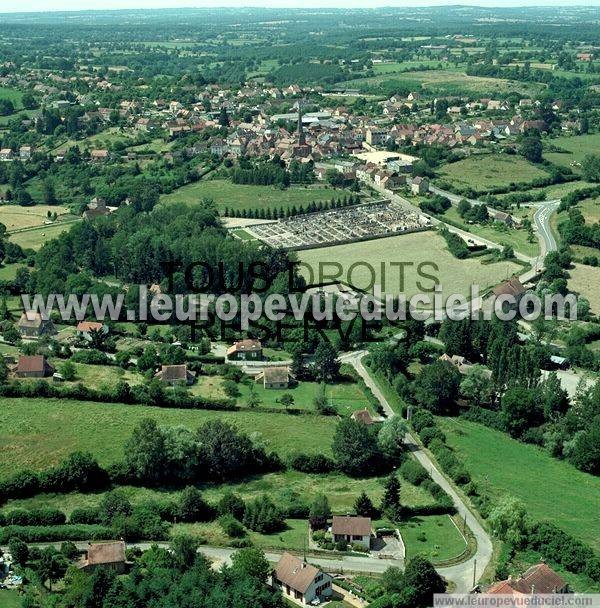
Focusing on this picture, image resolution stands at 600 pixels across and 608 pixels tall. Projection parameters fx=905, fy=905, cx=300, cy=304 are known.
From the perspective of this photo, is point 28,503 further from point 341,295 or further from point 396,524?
point 341,295

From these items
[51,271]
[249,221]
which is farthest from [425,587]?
[249,221]

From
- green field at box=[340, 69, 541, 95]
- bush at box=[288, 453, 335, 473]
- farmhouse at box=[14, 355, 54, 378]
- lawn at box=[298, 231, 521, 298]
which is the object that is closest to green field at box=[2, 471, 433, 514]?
bush at box=[288, 453, 335, 473]

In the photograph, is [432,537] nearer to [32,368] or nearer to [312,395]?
[312,395]

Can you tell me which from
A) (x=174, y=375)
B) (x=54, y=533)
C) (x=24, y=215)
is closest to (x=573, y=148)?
(x=24, y=215)

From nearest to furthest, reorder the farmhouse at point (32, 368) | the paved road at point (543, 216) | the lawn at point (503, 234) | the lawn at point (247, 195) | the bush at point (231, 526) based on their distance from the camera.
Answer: the bush at point (231, 526)
the farmhouse at point (32, 368)
the lawn at point (503, 234)
the paved road at point (543, 216)
the lawn at point (247, 195)

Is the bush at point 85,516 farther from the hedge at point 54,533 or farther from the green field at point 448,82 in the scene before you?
the green field at point 448,82

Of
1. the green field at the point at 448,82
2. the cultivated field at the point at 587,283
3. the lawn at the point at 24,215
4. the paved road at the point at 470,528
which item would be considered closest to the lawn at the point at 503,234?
the cultivated field at the point at 587,283
